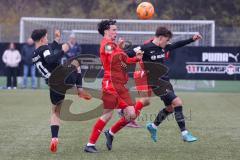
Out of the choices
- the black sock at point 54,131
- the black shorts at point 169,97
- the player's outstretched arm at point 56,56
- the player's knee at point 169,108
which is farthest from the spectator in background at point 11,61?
the player's outstretched arm at point 56,56

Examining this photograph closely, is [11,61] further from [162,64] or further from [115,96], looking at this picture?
[115,96]

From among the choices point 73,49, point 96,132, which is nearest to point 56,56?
point 96,132

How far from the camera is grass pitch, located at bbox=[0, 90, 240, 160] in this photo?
30.7 ft

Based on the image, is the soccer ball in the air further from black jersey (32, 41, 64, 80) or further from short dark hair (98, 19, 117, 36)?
black jersey (32, 41, 64, 80)

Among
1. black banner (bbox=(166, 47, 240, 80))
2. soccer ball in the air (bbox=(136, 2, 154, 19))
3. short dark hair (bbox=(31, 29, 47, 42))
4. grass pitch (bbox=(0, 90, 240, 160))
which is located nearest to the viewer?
grass pitch (bbox=(0, 90, 240, 160))

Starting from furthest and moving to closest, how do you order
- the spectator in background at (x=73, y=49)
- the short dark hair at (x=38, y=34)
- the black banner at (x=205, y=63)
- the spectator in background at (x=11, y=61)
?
the black banner at (x=205, y=63) → the spectator in background at (x=11, y=61) → the spectator in background at (x=73, y=49) → the short dark hair at (x=38, y=34)

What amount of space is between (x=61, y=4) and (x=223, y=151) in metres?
32.7

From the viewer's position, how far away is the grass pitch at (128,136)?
368 inches

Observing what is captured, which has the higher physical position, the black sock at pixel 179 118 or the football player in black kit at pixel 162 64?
the football player in black kit at pixel 162 64

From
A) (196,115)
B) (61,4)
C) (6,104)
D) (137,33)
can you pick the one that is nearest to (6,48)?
(137,33)

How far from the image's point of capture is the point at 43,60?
964 centimetres

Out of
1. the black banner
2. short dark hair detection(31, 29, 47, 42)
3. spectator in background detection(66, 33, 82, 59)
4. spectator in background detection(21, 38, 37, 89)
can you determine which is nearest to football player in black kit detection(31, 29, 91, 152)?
short dark hair detection(31, 29, 47, 42)

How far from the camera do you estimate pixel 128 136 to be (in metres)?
11.4

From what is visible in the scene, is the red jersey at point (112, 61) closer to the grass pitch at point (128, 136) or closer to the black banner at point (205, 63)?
the grass pitch at point (128, 136)
